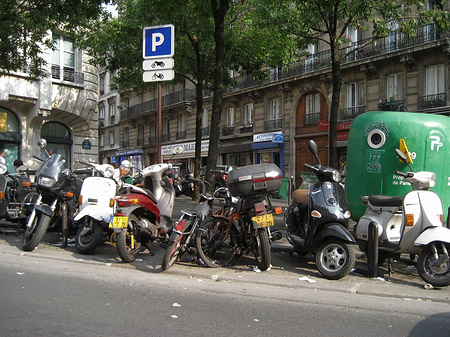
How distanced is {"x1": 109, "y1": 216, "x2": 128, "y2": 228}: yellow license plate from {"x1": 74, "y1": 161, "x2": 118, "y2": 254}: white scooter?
0.47 metres

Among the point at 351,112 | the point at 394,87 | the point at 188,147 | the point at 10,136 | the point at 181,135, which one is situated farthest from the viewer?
the point at 181,135

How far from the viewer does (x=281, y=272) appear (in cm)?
599

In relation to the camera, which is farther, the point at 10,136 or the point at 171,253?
the point at 10,136

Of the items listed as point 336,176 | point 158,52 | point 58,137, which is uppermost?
point 158,52

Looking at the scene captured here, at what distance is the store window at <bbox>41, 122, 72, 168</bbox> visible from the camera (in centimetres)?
2047

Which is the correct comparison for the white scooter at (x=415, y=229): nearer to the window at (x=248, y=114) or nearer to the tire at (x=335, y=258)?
the tire at (x=335, y=258)

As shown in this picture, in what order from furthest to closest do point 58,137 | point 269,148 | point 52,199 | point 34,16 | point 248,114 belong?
point 248,114 < point 269,148 < point 58,137 < point 34,16 < point 52,199

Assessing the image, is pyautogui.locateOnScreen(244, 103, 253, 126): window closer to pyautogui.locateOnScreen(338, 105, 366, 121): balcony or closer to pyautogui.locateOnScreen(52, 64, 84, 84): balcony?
pyautogui.locateOnScreen(338, 105, 366, 121): balcony

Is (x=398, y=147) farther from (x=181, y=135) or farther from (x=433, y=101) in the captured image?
(x=181, y=135)

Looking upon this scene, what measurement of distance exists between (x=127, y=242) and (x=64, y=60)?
1584cm

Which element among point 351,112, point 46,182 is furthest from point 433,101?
point 46,182

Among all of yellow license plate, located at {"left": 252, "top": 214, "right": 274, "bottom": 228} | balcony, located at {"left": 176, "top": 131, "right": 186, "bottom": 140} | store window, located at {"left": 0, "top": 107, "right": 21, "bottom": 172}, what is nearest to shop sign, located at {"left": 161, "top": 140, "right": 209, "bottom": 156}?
balcony, located at {"left": 176, "top": 131, "right": 186, "bottom": 140}

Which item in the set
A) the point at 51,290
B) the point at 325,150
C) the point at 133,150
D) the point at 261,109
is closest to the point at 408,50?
the point at 325,150

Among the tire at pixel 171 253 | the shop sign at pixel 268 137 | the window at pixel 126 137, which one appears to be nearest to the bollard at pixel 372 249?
the tire at pixel 171 253
